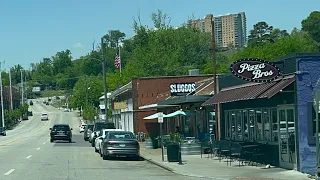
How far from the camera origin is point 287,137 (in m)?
21.8

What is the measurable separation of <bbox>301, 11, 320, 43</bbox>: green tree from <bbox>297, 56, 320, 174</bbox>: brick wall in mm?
85812

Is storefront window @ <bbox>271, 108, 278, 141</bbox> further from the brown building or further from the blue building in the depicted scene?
the brown building

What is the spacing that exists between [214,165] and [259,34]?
105537 millimetres

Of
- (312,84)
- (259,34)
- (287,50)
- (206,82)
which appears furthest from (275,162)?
(259,34)

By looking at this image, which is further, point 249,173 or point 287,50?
point 287,50

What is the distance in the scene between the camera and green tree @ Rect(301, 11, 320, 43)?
345ft

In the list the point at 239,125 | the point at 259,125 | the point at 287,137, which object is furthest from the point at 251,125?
the point at 287,137

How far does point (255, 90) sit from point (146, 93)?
29737mm

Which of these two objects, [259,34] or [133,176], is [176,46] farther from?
[133,176]

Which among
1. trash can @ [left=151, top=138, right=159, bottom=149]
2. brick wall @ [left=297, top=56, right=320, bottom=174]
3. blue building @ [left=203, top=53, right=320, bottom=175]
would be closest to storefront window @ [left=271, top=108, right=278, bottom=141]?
blue building @ [left=203, top=53, right=320, bottom=175]

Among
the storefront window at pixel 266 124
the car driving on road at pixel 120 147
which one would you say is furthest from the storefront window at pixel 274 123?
the car driving on road at pixel 120 147

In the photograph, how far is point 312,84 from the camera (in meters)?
20.5

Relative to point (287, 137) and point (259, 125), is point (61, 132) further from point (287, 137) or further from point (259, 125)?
point (287, 137)

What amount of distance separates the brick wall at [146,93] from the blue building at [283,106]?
85.3 feet
